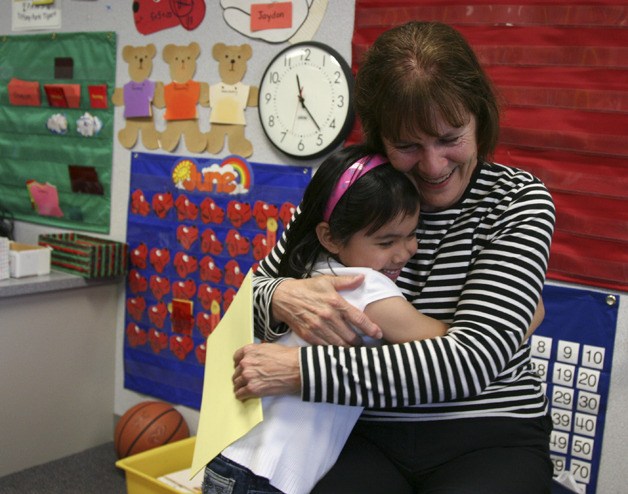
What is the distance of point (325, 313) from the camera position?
1.19m

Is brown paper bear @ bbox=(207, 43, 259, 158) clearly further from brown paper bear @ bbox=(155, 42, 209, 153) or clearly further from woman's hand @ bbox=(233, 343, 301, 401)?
woman's hand @ bbox=(233, 343, 301, 401)

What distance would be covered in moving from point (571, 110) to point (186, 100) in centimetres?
142

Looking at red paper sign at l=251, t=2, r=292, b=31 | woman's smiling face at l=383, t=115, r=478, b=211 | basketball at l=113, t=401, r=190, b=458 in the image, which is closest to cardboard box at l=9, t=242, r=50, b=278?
basketball at l=113, t=401, r=190, b=458

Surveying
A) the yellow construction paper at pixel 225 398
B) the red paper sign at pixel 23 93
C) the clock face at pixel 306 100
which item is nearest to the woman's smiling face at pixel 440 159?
the yellow construction paper at pixel 225 398

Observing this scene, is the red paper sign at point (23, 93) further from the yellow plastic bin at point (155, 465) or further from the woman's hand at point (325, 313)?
the woman's hand at point (325, 313)

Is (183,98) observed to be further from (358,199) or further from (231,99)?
(358,199)

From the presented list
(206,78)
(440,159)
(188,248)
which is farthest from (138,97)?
(440,159)

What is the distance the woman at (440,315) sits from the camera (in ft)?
3.63

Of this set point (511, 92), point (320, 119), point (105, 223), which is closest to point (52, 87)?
point (105, 223)

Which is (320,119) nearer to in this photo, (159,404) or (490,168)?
(490,168)

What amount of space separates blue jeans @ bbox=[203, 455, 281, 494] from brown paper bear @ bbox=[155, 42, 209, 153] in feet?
5.42

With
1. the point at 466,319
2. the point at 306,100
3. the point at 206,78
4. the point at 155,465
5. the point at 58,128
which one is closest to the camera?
the point at 466,319

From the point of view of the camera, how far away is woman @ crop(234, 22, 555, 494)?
111 cm

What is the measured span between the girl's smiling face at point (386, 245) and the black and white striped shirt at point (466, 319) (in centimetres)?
6
